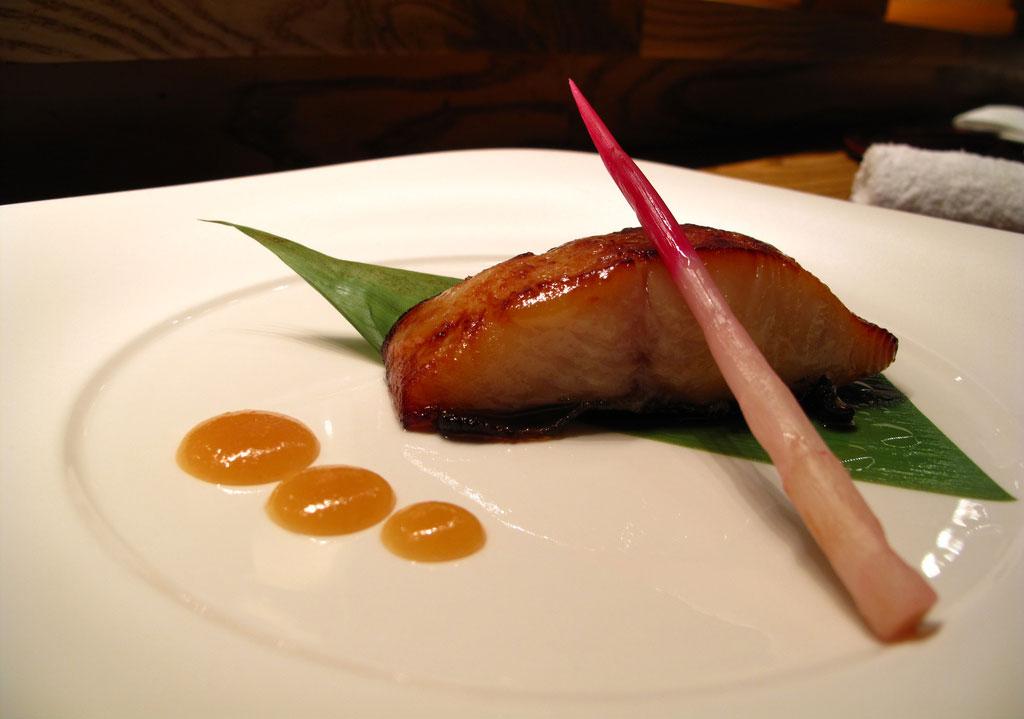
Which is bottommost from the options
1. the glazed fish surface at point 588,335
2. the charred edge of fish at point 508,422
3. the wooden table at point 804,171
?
the charred edge of fish at point 508,422

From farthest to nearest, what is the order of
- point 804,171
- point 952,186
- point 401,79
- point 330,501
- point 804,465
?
point 804,171, point 401,79, point 952,186, point 330,501, point 804,465

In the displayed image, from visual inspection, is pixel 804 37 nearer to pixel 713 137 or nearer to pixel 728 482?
pixel 713 137

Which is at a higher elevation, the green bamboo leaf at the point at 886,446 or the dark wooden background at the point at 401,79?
the dark wooden background at the point at 401,79

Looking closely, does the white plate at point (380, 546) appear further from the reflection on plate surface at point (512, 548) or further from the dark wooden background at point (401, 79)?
the dark wooden background at point (401, 79)

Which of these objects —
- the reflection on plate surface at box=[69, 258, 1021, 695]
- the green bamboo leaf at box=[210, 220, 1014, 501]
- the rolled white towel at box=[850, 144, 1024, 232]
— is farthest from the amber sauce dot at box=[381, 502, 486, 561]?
the rolled white towel at box=[850, 144, 1024, 232]

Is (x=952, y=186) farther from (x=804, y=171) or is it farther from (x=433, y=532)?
(x=433, y=532)

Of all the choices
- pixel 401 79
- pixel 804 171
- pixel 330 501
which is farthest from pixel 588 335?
pixel 804 171

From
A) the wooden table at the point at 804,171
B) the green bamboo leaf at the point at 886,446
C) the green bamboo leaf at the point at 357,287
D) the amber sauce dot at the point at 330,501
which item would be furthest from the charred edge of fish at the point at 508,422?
the wooden table at the point at 804,171
